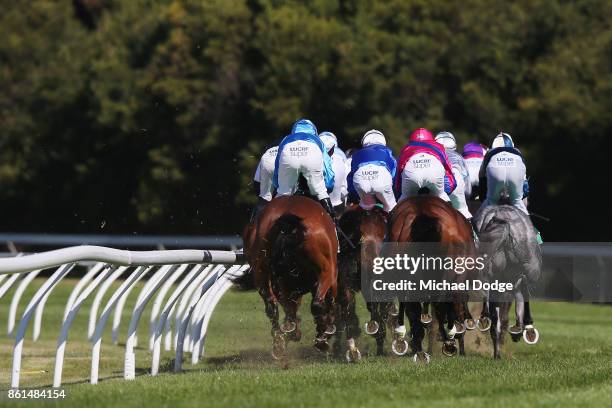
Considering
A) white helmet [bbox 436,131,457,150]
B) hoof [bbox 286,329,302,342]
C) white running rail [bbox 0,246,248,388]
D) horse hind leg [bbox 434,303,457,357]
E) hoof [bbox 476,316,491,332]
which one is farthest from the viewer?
white helmet [bbox 436,131,457,150]

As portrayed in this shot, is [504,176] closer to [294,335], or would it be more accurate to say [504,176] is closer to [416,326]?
[416,326]

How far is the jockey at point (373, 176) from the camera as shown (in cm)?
1370

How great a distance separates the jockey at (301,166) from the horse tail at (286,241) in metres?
0.66

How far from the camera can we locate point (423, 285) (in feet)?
39.3

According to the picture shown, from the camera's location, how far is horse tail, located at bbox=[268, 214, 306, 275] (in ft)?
38.3

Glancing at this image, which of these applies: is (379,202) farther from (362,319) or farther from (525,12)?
(525,12)

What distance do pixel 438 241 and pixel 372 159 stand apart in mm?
2144

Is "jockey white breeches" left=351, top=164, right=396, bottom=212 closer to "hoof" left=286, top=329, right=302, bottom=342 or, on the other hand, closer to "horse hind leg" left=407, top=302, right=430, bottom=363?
"horse hind leg" left=407, top=302, right=430, bottom=363

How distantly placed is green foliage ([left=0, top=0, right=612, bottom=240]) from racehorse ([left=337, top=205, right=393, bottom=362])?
11290 millimetres

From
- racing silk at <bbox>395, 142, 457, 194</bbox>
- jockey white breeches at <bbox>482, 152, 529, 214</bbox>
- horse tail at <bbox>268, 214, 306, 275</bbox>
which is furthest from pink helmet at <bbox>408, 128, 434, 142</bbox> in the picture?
horse tail at <bbox>268, 214, 306, 275</bbox>

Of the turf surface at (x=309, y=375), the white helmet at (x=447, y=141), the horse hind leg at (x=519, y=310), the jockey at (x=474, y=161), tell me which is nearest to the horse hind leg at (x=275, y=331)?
the turf surface at (x=309, y=375)

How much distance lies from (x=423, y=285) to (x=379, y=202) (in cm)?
196


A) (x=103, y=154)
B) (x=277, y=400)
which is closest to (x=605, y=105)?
(x=103, y=154)

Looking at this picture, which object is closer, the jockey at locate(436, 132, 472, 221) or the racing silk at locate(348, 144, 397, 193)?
the racing silk at locate(348, 144, 397, 193)
